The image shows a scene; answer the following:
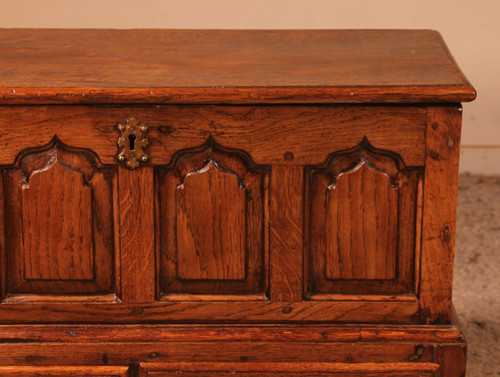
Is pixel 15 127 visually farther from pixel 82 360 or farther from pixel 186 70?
pixel 82 360

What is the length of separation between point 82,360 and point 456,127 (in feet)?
2.84

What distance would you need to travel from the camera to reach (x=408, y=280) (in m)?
1.78

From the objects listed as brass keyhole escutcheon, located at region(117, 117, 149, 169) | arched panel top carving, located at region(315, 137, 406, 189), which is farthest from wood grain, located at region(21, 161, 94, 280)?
arched panel top carving, located at region(315, 137, 406, 189)

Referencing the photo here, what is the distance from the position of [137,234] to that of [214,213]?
16cm

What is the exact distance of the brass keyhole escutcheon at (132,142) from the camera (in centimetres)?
169

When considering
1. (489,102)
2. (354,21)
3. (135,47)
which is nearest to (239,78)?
(135,47)

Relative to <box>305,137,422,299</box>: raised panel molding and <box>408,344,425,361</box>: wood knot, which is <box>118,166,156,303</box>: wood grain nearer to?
<box>305,137,422,299</box>: raised panel molding

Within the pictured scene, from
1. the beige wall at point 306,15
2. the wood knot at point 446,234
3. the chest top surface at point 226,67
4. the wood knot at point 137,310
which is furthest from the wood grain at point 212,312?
the beige wall at point 306,15

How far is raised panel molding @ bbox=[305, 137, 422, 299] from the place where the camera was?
5.65ft

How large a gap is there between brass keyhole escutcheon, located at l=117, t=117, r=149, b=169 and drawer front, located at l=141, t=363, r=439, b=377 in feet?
1.37

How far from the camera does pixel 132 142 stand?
5.62 ft

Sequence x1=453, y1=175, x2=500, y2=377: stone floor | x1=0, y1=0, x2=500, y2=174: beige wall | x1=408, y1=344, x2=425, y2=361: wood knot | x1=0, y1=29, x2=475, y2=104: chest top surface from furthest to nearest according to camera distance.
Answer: x1=0, y1=0, x2=500, y2=174: beige wall < x1=453, y1=175, x2=500, y2=377: stone floor < x1=408, y1=344, x2=425, y2=361: wood knot < x1=0, y1=29, x2=475, y2=104: chest top surface

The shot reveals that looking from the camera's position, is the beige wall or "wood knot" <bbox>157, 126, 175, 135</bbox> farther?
the beige wall

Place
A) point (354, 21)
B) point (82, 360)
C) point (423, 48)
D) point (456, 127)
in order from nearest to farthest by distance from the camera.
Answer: point (456, 127) → point (82, 360) → point (423, 48) → point (354, 21)
